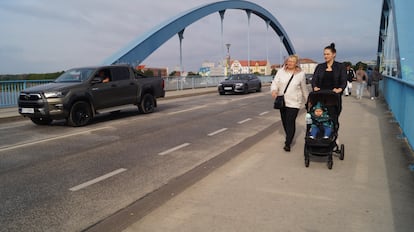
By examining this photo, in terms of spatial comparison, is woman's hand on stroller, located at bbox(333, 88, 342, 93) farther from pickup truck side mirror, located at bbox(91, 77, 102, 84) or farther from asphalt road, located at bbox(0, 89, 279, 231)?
pickup truck side mirror, located at bbox(91, 77, 102, 84)

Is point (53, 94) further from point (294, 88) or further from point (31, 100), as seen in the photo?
point (294, 88)

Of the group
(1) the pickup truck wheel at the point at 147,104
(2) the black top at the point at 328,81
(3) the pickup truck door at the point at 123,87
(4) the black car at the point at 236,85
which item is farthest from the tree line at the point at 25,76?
(2) the black top at the point at 328,81

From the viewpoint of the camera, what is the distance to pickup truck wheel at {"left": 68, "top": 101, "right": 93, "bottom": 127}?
33.8 ft

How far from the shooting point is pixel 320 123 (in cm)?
550

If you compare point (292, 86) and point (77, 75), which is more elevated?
point (77, 75)

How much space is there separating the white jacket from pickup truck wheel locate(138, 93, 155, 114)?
760 centimetres

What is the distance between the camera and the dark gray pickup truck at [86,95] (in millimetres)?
10039

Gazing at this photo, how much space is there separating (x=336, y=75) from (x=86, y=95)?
765cm

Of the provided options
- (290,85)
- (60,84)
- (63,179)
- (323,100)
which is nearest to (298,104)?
(290,85)

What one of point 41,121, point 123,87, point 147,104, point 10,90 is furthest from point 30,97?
point 10,90

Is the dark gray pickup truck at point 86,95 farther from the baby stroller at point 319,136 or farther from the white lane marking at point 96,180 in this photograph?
the baby stroller at point 319,136

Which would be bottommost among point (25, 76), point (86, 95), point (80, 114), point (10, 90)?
point (80, 114)

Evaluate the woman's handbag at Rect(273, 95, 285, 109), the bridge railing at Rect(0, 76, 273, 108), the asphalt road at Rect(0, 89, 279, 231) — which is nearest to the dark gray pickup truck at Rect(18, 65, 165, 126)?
the asphalt road at Rect(0, 89, 279, 231)

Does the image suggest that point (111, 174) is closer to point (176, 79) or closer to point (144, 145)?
point (144, 145)
